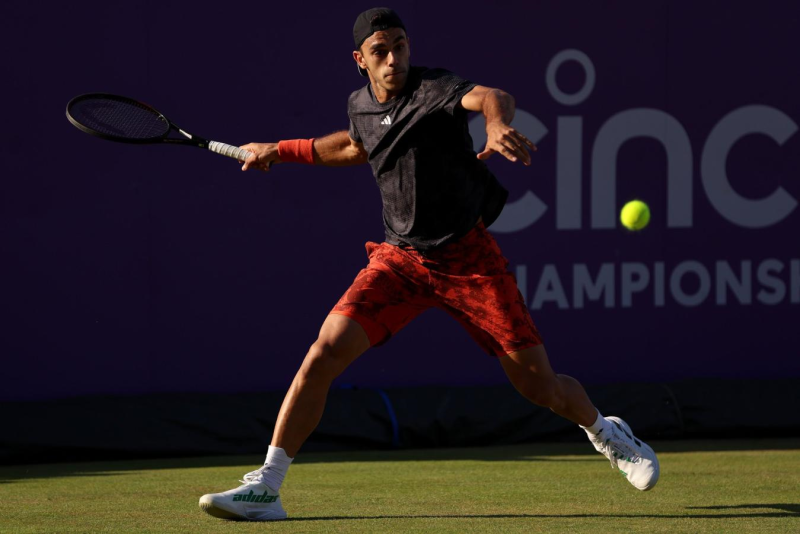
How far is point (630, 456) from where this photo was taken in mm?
4293

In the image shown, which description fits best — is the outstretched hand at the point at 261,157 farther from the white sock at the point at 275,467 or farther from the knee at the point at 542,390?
the knee at the point at 542,390

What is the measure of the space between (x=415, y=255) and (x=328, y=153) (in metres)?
0.60

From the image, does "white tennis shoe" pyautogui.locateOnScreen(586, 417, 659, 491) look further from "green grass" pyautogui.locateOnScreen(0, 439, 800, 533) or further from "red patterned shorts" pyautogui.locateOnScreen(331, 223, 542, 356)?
"red patterned shorts" pyautogui.locateOnScreen(331, 223, 542, 356)

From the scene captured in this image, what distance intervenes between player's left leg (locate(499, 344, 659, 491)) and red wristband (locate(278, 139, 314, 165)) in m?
1.02

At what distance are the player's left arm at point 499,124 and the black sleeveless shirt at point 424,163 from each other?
0.20 m

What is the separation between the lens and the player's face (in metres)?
3.99

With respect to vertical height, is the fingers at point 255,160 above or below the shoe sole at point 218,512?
above

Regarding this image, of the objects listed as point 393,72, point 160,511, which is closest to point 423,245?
point 393,72

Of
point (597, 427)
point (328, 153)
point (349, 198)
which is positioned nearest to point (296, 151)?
point (328, 153)

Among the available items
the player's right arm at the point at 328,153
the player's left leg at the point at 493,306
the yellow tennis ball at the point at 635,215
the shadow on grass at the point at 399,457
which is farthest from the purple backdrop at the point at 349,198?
the player's left leg at the point at 493,306

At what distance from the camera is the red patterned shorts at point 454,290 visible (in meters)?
4.05

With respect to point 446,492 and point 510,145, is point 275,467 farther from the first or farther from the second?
point 510,145

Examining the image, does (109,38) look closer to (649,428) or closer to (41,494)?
(41,494)

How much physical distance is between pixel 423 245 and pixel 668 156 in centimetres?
318
